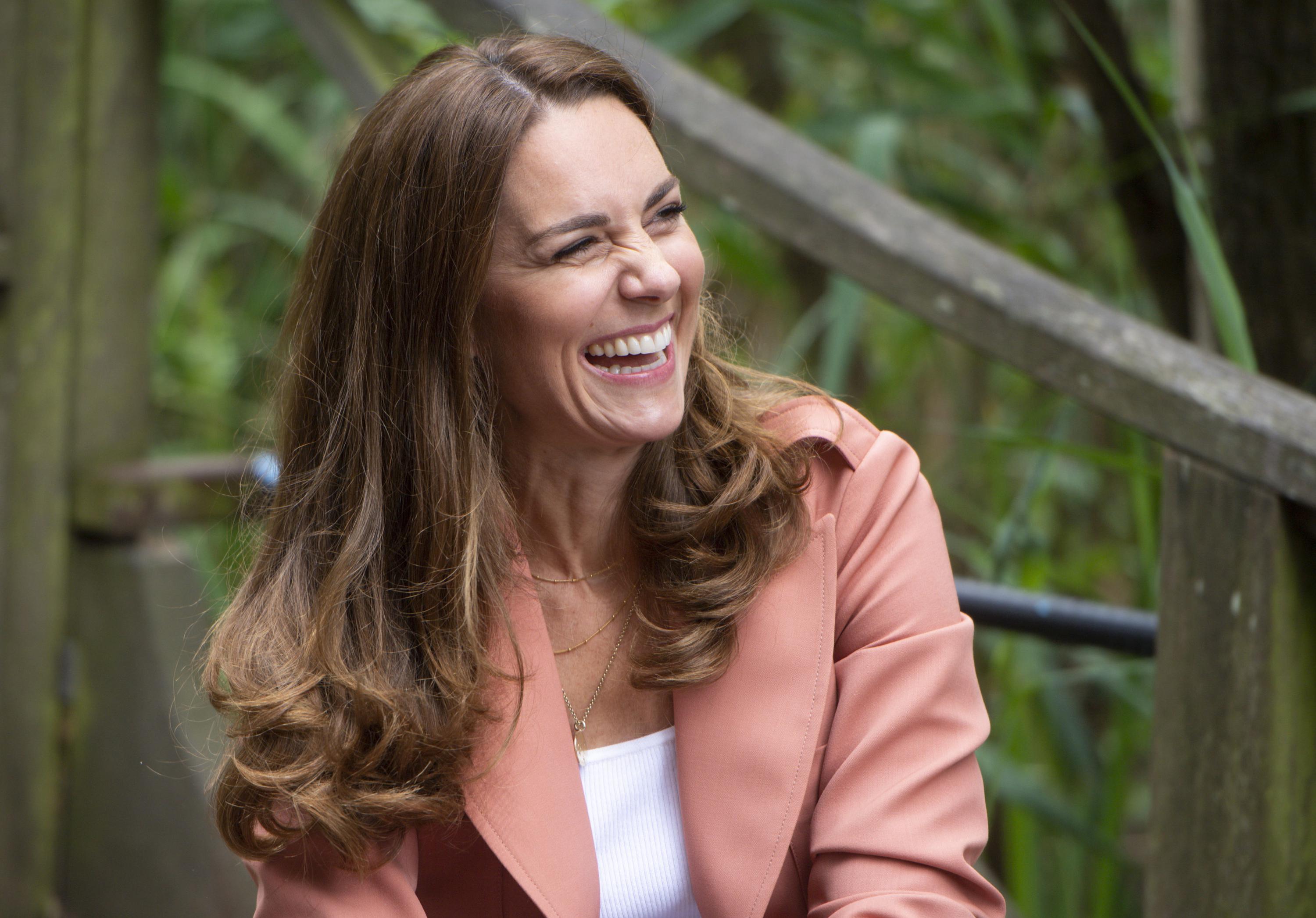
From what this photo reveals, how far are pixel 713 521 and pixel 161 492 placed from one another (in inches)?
38.0

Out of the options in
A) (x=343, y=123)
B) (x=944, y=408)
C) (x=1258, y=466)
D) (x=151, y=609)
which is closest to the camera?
(x=1258, y=466)

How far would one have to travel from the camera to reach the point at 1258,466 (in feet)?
3.75

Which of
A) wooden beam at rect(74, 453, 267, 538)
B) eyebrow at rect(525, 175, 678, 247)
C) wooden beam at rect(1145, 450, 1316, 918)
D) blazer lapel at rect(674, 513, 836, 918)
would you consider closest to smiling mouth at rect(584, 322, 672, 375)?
eyebrow at rect(525, 175, 678, 247)

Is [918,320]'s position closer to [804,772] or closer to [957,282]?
[957,282]

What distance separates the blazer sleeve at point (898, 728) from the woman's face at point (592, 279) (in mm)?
249

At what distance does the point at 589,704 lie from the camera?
1.46 m

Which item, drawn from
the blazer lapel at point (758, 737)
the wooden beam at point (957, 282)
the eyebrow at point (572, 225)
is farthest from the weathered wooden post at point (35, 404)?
the blazer lapel at point (758, 737)

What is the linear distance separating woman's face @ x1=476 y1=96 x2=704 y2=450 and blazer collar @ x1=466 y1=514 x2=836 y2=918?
0.75ft

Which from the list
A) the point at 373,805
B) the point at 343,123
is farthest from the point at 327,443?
the point at 343,123

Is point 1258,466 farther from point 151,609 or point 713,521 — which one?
point 151,609

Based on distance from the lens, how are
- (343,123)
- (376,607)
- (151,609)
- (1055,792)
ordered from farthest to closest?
(343,123) < (1055,792) < (151,609) < (376,607)

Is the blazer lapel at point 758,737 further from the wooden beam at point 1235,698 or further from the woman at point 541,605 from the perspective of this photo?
the wooden beam at point 1235,698

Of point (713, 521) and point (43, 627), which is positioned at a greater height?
point (713, 521)

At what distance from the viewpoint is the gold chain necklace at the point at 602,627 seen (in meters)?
1.49
